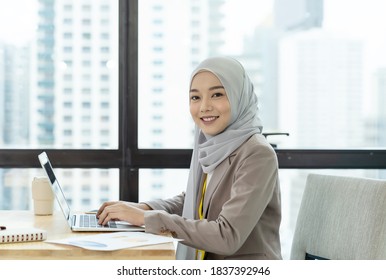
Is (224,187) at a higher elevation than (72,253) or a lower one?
higher

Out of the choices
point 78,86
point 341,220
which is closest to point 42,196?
point 78,86

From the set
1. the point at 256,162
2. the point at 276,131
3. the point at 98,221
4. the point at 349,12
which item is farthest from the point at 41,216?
the point at 349,12

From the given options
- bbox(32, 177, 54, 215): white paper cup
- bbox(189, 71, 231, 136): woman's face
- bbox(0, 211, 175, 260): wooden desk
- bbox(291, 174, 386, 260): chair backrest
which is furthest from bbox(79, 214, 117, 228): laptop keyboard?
bbox(291, 174, 386, 260): chair backrest

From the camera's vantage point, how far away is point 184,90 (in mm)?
3221

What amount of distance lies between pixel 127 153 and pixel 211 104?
41.9 inches

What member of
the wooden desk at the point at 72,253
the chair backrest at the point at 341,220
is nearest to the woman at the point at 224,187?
the chair backrest at the point at 341,220

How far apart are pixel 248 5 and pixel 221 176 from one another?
141cm

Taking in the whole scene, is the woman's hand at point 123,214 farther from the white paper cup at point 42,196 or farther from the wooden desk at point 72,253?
the white paper cup at point 42,196

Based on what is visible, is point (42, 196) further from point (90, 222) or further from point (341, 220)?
point (341, 220)

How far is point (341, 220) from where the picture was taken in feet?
6.44

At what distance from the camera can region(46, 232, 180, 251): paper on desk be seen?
1631mm

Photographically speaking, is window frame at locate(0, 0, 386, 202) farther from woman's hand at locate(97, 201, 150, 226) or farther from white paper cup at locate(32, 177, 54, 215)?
woman's hand at locate(97, 201, 150, 226)

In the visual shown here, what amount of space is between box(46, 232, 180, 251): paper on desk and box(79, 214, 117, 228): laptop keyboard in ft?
0.52

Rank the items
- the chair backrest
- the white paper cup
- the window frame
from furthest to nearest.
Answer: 1. the window frame
2. the white paper cup
3. the chair backrest
